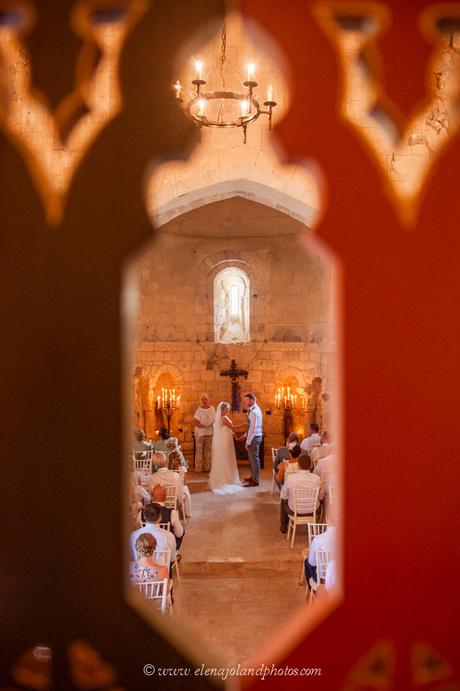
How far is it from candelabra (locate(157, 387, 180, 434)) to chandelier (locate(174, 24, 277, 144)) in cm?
695

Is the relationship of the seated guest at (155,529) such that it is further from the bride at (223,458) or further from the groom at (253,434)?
the groom at (253,434)

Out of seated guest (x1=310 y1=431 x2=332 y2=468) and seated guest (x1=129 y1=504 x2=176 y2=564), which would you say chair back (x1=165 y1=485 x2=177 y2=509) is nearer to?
seated guest (x1=129 y1=504 x2=176 y2=564)

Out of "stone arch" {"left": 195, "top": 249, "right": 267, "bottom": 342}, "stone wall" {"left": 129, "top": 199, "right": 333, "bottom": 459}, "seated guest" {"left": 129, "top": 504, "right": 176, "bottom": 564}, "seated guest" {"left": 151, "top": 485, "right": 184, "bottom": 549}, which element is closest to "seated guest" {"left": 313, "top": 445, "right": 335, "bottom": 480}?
"seated guest" {"left": 151, "top": 485, "right": 184, "bottom": 549}

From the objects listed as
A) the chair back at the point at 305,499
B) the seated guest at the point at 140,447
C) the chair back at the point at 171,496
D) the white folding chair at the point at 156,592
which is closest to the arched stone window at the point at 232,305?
the seated guest at the point at 140,447

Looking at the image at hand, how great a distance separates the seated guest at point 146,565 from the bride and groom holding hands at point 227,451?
4.06 metres

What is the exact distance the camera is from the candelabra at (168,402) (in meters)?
9.88

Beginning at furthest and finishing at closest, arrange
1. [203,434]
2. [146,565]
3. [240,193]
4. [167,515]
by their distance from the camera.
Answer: [203,434]
[167,515]
[146,565]
[240,193]

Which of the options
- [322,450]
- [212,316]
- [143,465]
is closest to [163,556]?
[143,465]

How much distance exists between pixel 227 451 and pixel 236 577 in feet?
9.54

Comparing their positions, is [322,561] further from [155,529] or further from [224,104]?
[224,104]

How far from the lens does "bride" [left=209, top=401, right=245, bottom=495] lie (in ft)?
26.6

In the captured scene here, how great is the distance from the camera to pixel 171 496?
5.86 m

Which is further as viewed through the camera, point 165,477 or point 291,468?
point 291,468

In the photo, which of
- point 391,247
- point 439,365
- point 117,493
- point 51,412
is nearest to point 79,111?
point 51,412
